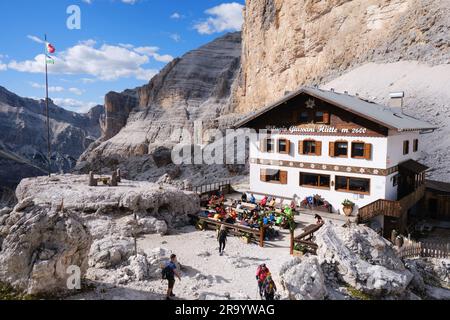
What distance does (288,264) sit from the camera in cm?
1354

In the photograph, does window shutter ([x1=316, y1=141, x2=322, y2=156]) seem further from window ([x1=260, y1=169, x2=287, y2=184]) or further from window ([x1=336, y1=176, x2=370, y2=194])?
window ([x1=260, y1=169, x2=287, y2=184])

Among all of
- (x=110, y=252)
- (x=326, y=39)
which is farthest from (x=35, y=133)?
(x=110, y=252)

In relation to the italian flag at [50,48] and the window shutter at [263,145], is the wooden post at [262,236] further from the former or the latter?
the italian flag at [50,48]

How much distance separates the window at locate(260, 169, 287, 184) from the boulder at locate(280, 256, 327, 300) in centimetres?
1370

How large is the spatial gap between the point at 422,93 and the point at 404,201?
28.5 m

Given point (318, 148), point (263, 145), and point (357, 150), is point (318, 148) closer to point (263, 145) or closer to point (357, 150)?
point (357, 150)

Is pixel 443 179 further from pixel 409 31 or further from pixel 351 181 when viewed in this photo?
pixel 409 31

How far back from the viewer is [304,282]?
12.5m

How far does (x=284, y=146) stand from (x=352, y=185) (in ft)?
20.0

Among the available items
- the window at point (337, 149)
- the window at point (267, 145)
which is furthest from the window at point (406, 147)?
the window at point (267, 145)

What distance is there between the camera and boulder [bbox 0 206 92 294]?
11.4 m

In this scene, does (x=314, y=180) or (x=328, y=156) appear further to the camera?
(x=314, y=180)
